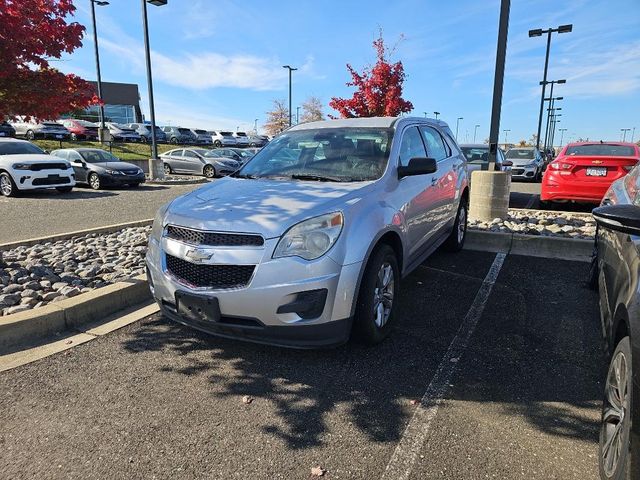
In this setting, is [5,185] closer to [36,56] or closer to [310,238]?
[36,56]

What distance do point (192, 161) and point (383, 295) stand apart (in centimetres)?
2081

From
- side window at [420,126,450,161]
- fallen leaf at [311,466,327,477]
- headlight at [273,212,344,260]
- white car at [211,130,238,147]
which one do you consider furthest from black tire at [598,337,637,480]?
white car at [211,130,238,147]

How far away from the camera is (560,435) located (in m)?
2.55

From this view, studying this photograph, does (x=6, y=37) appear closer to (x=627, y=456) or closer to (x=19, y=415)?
(x=19, y=415)

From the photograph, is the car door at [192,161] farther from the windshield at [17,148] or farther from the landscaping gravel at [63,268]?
the landscaping gravel at [63,268]

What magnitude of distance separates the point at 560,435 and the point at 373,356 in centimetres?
132

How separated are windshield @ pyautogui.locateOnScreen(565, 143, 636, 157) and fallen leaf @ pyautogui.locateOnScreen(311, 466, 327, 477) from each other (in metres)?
9.33

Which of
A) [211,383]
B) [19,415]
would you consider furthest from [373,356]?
[19,415]

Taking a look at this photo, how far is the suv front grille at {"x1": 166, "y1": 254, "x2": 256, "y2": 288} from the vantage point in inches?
120

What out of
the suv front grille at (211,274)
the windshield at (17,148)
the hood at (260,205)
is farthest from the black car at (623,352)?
the windshield at (17,148)

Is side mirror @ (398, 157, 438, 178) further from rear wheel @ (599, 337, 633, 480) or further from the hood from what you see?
rear wheel @ (599, 337, 633, 480)

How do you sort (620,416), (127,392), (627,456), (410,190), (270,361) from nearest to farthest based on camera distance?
(627,456), (620,416), (127,392), (270,361), (410,190)

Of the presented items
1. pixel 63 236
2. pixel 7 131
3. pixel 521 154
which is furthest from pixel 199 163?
pixel 7 131

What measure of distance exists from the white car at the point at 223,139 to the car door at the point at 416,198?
132 ft
